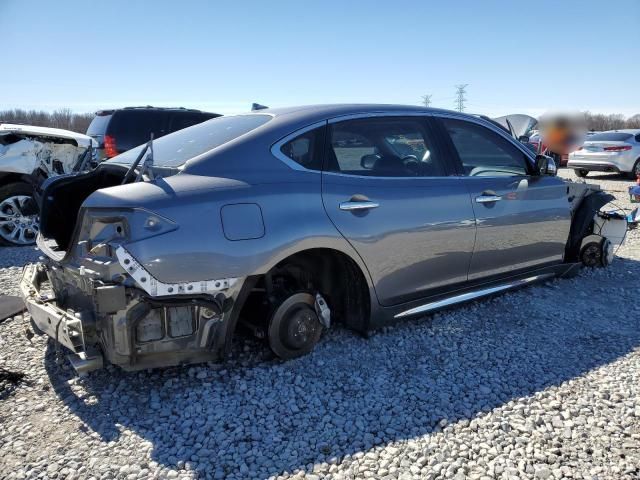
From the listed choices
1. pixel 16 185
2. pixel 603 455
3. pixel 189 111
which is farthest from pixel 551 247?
pixel 189 111

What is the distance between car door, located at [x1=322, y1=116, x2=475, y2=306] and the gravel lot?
0.49 m

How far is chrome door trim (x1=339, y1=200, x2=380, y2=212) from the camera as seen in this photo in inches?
130

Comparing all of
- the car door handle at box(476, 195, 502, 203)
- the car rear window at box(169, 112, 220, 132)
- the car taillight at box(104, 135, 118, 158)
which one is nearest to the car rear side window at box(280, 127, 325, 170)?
the car door handle at box(476, 195, 502, 203)

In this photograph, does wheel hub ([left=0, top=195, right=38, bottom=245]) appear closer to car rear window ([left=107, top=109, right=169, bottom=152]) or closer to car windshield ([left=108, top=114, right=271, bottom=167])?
car rear window ([left=107, top=109, right=169, bottom=152])

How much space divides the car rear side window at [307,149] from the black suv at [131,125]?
24.8 feet

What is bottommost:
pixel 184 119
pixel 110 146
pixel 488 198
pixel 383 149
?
pixel 488 198

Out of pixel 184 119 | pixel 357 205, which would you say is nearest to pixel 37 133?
pixel 184 119

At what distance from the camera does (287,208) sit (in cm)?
306

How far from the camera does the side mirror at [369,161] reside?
3.57 meters

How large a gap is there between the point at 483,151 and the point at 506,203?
1.62 feet

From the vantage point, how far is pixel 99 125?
36.7 feet

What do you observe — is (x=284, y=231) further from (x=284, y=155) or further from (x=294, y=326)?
(x=294, y=326)

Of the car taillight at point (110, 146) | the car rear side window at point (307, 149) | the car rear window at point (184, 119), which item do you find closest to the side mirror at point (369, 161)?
the car rear side window at point (307, 149)

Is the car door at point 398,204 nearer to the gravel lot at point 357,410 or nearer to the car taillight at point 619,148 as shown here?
the gravel lot at point 357,410
